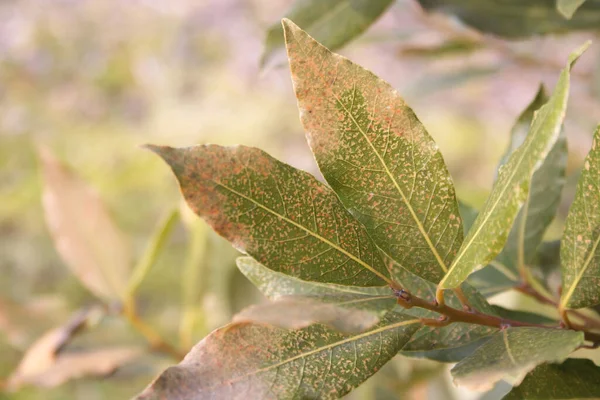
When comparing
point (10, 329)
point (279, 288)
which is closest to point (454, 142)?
point (10, 329)

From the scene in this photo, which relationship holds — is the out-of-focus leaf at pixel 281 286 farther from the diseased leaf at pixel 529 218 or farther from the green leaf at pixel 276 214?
the diseased leaf at pixel 529 218

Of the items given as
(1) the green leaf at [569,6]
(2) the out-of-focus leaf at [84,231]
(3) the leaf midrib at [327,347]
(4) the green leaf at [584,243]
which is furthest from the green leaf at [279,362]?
(2) the out-of-focus leaf at [84,231]

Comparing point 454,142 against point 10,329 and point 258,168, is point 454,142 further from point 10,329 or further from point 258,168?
point 258,168

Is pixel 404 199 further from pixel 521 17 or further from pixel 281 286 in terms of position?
pixel 521 17

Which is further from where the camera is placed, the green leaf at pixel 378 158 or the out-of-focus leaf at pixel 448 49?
the out-of-focus leaf at pixel 448 49

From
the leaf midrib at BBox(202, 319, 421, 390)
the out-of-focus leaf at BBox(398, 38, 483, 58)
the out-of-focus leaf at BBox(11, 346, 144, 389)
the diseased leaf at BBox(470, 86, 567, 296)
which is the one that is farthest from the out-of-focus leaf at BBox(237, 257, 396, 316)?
the out-of-focus leaf at BBox(398, 38, 483, 58)

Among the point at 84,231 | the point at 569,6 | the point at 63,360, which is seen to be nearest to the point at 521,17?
the point at 569,6

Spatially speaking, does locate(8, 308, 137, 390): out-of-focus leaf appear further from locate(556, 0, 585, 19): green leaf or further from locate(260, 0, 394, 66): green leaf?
locate(556, 0, 585, 19): green leaf
